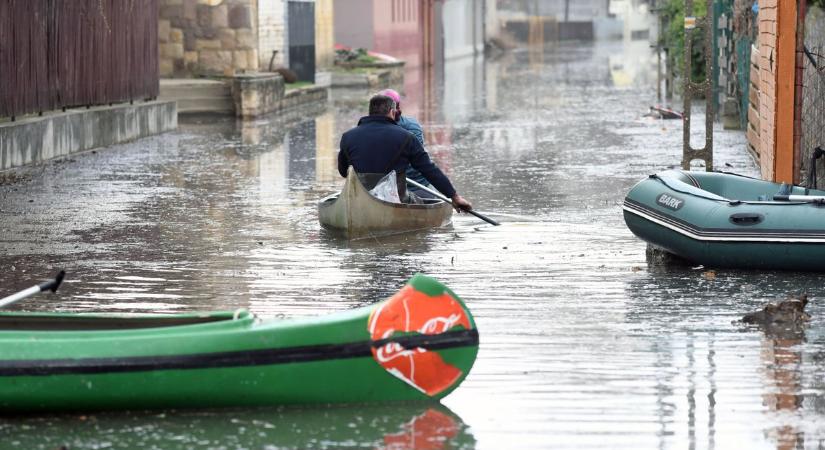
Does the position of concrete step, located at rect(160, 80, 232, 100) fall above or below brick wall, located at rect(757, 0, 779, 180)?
below

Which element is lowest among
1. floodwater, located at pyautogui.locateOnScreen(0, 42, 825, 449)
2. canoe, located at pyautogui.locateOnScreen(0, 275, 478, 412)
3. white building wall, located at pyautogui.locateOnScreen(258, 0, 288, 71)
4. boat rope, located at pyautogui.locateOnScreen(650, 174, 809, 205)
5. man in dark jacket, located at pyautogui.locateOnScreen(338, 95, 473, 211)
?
floodwater, located at pyautogui.locateOnScreen(0, 42, 825, 449)

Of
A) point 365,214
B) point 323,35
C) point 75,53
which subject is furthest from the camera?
point 323,35

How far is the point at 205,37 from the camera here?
35.1 metres

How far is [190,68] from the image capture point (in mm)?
35250

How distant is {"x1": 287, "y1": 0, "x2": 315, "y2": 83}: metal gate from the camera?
3866 centimetres

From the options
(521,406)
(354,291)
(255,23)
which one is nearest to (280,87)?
(255,23)

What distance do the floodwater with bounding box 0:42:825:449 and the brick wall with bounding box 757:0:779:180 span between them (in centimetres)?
115

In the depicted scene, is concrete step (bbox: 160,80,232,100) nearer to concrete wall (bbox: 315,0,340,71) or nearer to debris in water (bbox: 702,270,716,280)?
concrete wall (bbox: 315,0,340,71)

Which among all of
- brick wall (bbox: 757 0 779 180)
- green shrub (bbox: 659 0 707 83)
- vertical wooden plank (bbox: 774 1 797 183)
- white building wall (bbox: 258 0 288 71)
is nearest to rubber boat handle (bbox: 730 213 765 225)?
vertical wooden plank (bbox: 774 1 797 183)

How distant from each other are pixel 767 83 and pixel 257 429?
12.5 metres

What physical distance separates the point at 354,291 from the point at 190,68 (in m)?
24.7

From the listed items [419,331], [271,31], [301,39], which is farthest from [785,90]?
[301,39]

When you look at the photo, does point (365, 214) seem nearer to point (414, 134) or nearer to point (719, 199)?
→ point (414, 134)

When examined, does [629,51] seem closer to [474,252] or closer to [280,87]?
[280,87]
